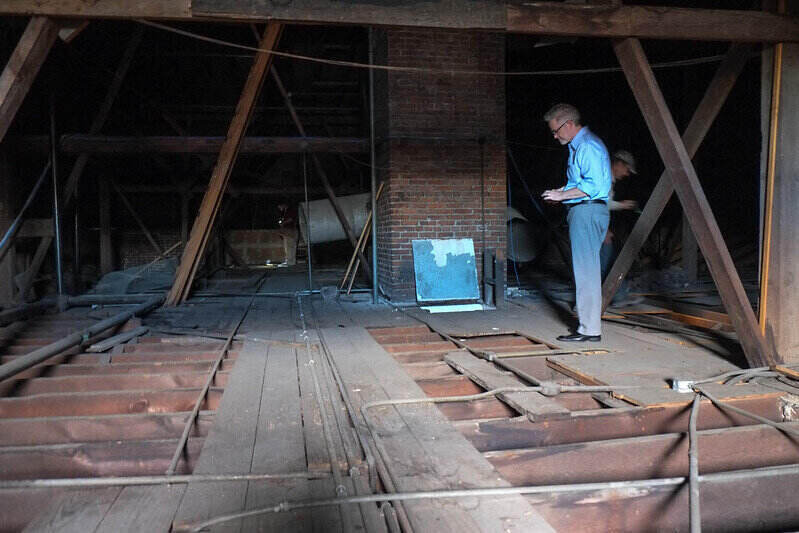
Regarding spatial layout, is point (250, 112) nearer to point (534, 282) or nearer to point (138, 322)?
point (138, 322)

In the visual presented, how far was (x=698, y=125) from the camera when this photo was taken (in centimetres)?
351

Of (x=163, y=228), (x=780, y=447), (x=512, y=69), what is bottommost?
(x=780, y=447)

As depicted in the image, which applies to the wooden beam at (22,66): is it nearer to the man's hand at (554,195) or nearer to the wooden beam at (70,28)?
the wooden beam at (70,28)

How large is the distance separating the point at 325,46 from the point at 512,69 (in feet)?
9.91

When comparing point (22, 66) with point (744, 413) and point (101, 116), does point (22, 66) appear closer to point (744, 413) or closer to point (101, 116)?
point (744, 413)

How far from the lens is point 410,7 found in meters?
3.06

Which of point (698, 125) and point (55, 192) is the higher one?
point (698, 125)

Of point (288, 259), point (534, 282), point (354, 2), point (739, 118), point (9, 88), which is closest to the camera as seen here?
point (9, 88)

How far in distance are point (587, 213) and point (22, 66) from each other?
324 cm

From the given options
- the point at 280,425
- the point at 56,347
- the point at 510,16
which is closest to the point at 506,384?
the point at 280,425

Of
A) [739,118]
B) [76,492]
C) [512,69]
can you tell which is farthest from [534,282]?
[76,492]

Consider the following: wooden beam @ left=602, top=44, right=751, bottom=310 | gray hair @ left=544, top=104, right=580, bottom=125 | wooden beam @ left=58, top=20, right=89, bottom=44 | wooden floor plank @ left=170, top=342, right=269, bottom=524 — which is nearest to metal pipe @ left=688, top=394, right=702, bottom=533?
wooden floor plank @ left=170, top=342, right=269, bottom=524

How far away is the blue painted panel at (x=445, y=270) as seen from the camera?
5922 millimetres

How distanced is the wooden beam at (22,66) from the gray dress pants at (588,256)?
314cm
